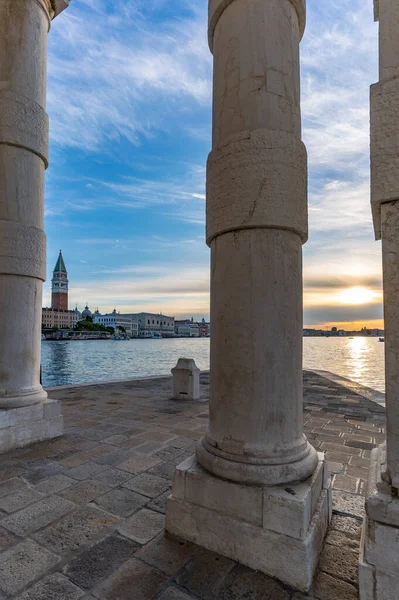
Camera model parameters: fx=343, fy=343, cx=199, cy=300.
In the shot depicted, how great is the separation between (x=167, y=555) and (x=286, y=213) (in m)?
2.52

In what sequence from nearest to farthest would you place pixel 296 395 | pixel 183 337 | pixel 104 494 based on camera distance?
pixel 296 395, pixel 104 494, pixel 183 337

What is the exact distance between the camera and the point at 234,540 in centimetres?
232

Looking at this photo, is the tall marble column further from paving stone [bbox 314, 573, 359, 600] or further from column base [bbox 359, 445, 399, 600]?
paving stone [bbox 314, 573, 359, 600]

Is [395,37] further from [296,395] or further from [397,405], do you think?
[296,395]

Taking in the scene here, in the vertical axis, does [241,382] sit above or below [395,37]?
below

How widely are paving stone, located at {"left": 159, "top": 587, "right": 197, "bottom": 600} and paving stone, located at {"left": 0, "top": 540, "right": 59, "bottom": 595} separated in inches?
31.8

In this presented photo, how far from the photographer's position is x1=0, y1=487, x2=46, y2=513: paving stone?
300cm

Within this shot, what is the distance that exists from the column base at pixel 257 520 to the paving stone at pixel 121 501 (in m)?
0.54

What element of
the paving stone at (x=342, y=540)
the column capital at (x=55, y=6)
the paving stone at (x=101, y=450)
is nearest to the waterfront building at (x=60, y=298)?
the column capital at (x=55, y=6)

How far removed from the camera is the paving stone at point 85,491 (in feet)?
10.3

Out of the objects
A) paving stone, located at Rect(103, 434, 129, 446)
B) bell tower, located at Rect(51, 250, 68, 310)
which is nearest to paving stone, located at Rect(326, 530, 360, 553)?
paving stone, located at Rect(103, 434, 129, 446)

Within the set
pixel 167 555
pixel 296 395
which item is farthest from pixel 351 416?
pixel 167 555

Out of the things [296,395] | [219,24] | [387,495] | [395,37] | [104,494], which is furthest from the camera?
[104,494]

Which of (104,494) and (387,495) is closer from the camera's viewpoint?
(387,495)
